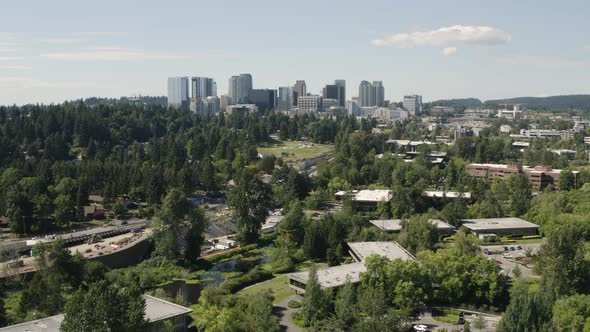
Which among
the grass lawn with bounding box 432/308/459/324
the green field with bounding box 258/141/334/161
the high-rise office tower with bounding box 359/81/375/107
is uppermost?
the high-rise office tower with bounding box 359/81/375/107

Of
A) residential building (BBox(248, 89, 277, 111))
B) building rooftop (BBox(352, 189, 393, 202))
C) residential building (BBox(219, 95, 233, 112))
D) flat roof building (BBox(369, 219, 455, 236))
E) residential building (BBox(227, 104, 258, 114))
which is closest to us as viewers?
flat roof building (BBox(369, 219, 455, 236))

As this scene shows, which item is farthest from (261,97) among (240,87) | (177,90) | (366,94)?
(366,94)

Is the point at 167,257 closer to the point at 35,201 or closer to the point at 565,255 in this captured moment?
the point at 35,201

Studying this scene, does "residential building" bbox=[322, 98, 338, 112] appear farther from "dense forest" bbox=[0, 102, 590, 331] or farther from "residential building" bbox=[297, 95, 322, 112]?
"dense forest" bbox=[0, 102, 590, 331]

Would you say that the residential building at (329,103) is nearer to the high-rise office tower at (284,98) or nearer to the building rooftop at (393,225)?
the high-rise office tower at (284,98)

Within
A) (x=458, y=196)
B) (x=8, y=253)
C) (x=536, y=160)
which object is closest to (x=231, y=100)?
(x=536, y=160)

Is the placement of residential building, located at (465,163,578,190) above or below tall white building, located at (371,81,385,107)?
below

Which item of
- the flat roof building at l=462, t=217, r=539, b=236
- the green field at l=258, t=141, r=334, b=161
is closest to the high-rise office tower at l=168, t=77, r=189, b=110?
the green field at l=258, t=141, r=334, b=161

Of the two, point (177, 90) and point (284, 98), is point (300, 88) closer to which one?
point (284, 98)
